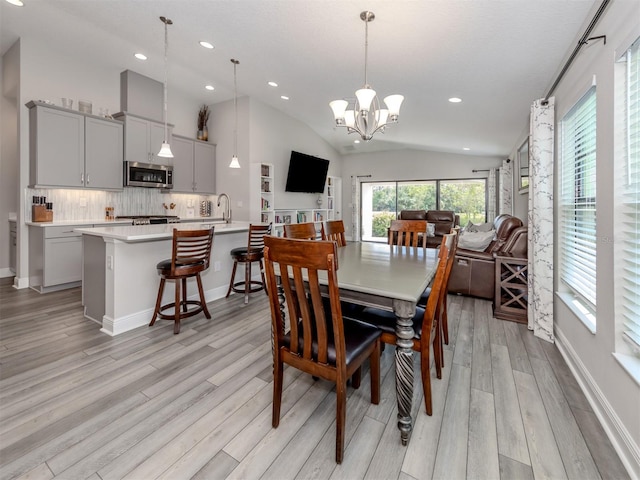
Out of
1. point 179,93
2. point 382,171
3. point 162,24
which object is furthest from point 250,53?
point 382,171

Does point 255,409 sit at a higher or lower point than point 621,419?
lower

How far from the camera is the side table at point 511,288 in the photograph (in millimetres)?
3143

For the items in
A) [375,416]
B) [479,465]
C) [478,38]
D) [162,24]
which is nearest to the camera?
[479,465]

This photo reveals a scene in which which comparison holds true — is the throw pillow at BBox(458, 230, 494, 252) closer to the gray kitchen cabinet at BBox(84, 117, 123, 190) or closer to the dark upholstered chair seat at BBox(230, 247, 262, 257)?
the dark upholstered chair seat at BBox(230, 247, 262, 257)

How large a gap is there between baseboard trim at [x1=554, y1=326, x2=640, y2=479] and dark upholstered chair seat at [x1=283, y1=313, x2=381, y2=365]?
3.98 feet

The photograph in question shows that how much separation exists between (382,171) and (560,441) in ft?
27.2

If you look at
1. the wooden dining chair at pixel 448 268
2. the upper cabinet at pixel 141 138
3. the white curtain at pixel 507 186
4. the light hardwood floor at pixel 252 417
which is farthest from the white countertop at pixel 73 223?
the white curtain at pixel 507 186

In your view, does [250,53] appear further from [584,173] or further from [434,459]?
[434,459]

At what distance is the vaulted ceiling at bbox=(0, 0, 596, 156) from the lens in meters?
2.33

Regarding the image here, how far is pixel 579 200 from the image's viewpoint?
225cm

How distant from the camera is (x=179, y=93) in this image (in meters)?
5.61

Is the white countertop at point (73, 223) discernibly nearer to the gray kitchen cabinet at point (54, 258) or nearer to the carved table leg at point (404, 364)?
the gray kitchen cabinet at point (54, 258)

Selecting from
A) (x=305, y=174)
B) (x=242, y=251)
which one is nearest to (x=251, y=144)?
(x=305, y=174)

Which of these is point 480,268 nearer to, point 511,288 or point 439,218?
point 511,288
